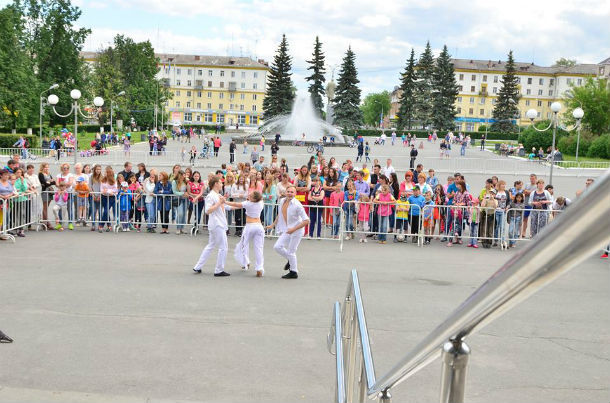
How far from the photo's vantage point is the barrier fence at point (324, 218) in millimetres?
15930

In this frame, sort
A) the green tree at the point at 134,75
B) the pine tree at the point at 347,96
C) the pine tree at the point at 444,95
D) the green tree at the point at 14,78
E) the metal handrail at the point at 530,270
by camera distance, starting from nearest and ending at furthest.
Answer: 1. the metal handrail at the point at 530,270
2. the green tree at the point at 14,78
3. the green tree at the point at 134,75
4. the pine tree at the point at 347,96
5. the pine tree at the point at 444,95

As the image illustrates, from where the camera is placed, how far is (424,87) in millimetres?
108438

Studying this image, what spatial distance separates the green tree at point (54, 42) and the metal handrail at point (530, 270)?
7196 cm

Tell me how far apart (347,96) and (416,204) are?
8222 cm

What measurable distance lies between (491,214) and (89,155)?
33.3 metres

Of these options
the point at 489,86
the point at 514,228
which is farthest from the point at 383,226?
the point at 489,86

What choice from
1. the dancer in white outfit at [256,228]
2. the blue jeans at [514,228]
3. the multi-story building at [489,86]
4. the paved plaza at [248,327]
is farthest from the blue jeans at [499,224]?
the multi-story building at [489,86]

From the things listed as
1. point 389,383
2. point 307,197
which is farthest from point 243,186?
point 389,383

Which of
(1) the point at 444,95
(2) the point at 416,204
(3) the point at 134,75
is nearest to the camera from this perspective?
(2) the point at 416,204

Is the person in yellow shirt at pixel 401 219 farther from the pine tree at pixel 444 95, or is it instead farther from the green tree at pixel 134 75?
the pine tree at pixel 444 95

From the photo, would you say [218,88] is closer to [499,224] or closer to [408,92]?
[408,92]

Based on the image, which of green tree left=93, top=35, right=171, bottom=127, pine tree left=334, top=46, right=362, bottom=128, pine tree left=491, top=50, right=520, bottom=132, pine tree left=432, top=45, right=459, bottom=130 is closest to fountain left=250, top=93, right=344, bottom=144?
pine tree left=334, top=46, right=362, bottom=128

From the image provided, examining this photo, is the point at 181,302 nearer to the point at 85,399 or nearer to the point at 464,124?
the point at 85,399

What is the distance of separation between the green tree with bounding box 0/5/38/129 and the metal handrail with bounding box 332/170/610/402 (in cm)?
6232
